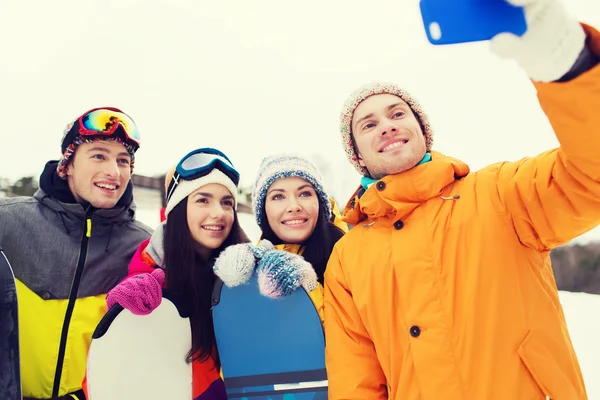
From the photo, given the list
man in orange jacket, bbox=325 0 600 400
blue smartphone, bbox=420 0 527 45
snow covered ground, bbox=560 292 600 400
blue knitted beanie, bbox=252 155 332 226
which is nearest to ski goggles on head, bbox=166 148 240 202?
blue knitted beanie, bbox=252 155 332 226

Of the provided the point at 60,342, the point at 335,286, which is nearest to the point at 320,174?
the point at 335,286

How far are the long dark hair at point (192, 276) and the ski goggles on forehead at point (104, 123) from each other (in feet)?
2.22

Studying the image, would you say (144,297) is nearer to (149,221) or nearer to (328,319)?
(328,319)

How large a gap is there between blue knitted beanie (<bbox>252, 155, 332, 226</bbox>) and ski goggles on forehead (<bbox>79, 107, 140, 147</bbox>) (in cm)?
99

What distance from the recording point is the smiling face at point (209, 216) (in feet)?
7.73

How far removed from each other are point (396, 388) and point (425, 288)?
0.42 m

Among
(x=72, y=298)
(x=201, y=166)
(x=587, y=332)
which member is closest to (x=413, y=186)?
(x=201, y=166)

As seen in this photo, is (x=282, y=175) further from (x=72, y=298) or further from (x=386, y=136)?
(x=72, y=298)

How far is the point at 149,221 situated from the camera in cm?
1005

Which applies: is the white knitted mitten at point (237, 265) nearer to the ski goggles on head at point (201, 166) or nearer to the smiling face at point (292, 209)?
the smiling face at point (292, 209)

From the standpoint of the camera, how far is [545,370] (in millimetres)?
1285

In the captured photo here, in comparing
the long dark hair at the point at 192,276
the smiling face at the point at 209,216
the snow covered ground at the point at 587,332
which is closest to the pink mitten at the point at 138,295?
the long dark hair at the point at 192,276

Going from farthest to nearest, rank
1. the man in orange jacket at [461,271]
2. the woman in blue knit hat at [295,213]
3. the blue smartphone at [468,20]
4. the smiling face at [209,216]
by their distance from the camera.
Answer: the smiling face at [209,216] → the woman in blue knit hat at [295,213] → the man in orange jacket at [461,271] → the blue smartphone at [468,20]

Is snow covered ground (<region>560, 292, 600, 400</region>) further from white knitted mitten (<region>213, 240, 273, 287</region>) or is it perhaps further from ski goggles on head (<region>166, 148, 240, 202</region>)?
ski goggles on head (<region>166, 148, 240, 202</region>)
